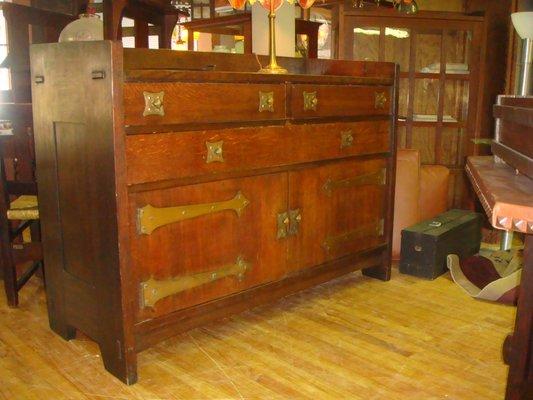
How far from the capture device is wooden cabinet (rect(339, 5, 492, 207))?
11.2ft

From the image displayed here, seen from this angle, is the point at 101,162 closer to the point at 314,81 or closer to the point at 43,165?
the point at 43,165

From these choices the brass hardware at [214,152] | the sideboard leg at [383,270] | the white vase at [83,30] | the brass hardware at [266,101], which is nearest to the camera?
the brass hardware at [214,152]

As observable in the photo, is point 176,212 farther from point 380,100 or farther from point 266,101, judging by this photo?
point 380,100

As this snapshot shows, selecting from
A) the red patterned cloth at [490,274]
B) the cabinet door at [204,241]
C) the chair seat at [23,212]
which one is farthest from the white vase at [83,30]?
the red patterned cloth at [490,274]

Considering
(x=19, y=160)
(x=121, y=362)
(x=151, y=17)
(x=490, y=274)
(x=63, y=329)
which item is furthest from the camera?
(x=19, y=160)

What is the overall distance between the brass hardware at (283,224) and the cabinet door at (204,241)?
0.02 m

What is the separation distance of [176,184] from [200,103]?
0.85 feet

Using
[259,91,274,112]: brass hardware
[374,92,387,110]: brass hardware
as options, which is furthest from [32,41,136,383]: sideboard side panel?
[374,92,387,110]: brass hardware

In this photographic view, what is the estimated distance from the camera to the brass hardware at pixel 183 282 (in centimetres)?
165

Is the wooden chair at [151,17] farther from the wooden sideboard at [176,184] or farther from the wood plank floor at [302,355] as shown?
the wood plank floor at [302,355]

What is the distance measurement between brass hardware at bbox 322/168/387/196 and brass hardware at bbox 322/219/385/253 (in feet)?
0.63

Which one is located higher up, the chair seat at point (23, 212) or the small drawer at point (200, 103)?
the small drawer at point (200, 103)

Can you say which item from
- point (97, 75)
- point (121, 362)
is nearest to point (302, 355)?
point (121, 362)

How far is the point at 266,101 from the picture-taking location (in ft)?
6.14
